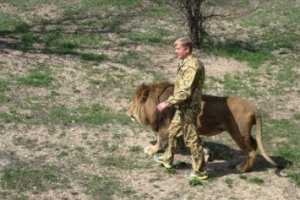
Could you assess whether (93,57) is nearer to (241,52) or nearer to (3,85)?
(3,85)

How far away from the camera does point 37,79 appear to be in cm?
1188

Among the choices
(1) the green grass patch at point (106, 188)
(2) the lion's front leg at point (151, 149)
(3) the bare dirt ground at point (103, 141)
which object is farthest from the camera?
(2) the lion's front leg at point (151, 149)

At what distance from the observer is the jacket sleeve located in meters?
8.27

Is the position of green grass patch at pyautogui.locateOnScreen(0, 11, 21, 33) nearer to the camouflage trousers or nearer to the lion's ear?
the lion's ear

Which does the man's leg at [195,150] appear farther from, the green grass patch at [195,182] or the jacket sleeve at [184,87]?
the jacket sleeve at [184,87]

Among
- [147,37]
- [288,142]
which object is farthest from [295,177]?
[147,37]

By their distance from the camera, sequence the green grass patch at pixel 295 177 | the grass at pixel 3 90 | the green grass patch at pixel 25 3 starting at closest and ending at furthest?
the green grass patch at pixel 295 177 → the grass at pixel 3 90 → the green grass patch at pixel 25 3

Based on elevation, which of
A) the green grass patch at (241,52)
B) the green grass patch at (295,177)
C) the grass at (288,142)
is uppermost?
the green grass patch at (241,52)

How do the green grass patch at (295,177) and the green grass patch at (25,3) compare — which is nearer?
the green grass patch at (295,177)

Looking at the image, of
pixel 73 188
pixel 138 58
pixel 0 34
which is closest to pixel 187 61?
pixel 73 188

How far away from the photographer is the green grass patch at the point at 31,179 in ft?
28.0

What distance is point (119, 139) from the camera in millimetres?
10078

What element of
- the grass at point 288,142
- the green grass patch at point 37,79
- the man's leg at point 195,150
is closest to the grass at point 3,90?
the green grass patch at point 37,79

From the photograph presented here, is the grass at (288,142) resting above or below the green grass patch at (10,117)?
below
